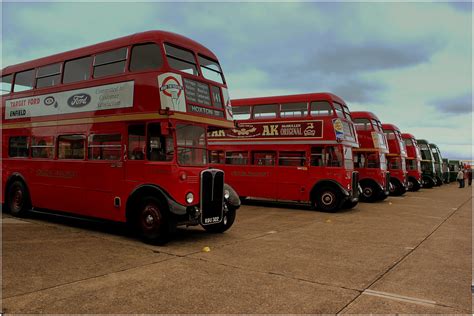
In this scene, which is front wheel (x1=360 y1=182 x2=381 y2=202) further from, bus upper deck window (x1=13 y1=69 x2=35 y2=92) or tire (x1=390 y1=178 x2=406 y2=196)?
bus upper deck window (x1=13 y1=69 x2=35 y2=92)

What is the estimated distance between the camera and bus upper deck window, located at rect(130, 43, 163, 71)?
8.05 m

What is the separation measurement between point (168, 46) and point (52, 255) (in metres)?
4.58

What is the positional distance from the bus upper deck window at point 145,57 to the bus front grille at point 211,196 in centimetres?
246

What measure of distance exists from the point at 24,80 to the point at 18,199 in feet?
11.0

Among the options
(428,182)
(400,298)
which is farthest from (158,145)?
(428,182)

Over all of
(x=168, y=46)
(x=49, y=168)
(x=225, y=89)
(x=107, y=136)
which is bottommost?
(x=49, y=168)

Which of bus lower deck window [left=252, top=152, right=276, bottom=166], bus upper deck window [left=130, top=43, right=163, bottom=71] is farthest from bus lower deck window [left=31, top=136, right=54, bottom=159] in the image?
bus lower deck window [left=252, top=152, right=276, bottom=166]

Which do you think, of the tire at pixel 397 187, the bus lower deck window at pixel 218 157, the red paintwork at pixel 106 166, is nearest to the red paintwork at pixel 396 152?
the tire at pixel 397 187

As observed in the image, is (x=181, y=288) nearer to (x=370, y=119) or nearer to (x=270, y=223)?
(x=270, y=223)

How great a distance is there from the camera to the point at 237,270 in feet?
19.8

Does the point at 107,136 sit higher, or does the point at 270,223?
the point at 107,136

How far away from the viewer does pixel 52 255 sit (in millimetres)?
6551

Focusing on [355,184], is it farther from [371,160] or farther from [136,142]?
[136,142]

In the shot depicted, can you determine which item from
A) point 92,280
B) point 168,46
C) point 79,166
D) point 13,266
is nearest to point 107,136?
point 79,166
